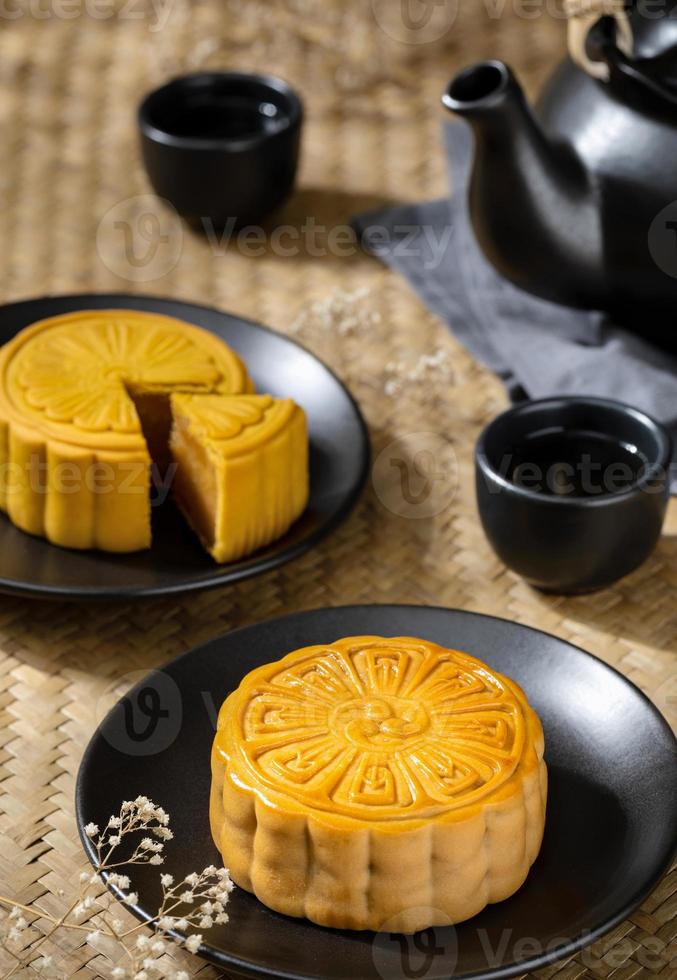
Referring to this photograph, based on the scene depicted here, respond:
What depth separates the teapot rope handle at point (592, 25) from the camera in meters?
1.38

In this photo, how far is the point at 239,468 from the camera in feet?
4.06

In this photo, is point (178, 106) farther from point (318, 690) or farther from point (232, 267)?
point (318, 690)

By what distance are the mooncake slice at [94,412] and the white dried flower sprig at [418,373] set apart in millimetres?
244

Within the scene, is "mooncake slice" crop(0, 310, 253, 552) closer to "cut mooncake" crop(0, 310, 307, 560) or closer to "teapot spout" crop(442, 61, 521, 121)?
"cut mooncake" crop(0, 310, 307, 560)

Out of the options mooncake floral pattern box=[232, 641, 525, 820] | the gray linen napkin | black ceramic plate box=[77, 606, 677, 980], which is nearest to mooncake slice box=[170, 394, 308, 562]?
black ceramic plate box=[77, 606, 677, 980]

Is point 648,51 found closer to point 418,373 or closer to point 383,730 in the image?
point 418,373

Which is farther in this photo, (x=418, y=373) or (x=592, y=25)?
(x=418, y=373)

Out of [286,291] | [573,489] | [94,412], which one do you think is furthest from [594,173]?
[94,412]

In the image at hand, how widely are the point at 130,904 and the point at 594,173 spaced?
90 centimetres

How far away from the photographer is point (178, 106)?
182 cm

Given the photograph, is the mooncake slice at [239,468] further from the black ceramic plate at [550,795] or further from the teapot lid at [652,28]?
the teapot lid at [652,28]

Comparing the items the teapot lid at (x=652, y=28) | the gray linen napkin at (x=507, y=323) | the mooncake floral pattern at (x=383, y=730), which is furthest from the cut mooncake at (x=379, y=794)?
the teapot lid at (x=652, y=28)

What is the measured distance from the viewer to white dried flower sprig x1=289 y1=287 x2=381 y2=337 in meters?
1.65

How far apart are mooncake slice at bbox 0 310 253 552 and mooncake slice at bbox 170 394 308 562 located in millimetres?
46
